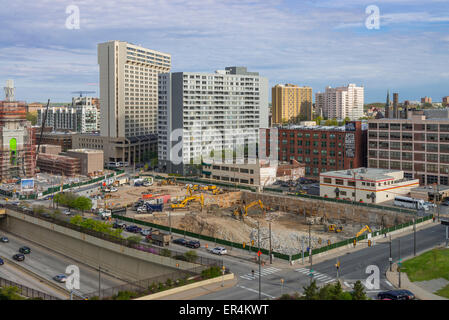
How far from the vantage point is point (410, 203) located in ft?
250

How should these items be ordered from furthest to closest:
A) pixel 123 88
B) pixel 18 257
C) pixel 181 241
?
pixel 123 88, pixel 18 257, pixel 181 241

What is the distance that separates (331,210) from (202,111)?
176ft

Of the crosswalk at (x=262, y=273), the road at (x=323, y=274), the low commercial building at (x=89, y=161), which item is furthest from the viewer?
the low commercial building at (x=89, y=161)

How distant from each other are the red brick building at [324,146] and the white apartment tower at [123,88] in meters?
55.1

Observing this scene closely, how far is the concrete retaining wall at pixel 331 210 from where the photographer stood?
2948 inches

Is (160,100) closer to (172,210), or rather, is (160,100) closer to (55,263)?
(172,210)

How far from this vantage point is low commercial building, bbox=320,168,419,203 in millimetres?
80125

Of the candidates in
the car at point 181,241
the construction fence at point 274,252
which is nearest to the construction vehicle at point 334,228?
the construction fence at point 274,252

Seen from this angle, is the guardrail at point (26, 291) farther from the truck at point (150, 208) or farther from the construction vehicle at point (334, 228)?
the construction vehicle at point (334, 228)

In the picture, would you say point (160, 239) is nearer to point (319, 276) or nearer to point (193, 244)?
point (193, 244)

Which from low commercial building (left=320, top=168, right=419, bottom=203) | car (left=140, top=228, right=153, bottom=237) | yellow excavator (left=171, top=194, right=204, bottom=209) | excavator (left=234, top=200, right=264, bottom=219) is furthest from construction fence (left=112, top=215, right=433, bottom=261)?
excavator (left=234, top=200, right=264, bottom=219)

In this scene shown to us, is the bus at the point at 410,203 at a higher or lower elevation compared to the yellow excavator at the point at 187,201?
higher

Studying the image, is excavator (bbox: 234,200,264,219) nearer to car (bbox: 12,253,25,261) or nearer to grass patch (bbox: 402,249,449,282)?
car (bbox: 12,253,25,261)

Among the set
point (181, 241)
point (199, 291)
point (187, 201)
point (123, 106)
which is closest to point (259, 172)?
point (187, 201)
